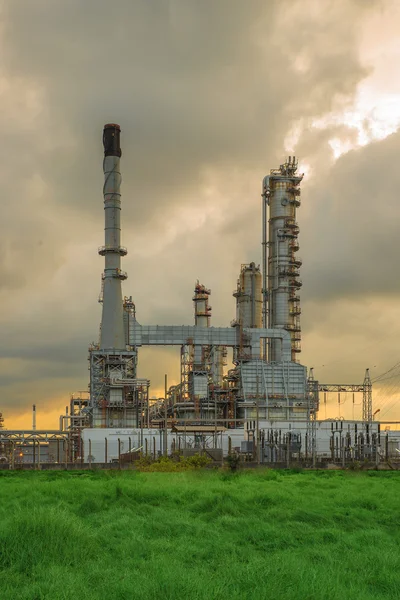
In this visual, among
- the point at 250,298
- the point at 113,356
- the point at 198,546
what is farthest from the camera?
the point at 250,298

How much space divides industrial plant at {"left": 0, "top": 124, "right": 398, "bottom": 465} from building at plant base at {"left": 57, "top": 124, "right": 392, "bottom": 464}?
109 millimetres

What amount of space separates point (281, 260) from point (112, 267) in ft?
70.9

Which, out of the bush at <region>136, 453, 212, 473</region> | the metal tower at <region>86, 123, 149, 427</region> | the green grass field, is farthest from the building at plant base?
the green grass field

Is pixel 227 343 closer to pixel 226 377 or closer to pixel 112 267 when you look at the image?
pixel 226 377

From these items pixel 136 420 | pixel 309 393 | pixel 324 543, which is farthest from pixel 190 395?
pixel 324 543

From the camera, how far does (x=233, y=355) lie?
88.6 m

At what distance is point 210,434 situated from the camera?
7669 cm

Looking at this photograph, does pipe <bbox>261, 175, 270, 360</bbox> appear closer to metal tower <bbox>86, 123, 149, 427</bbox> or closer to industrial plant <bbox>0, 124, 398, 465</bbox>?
industrial plant <bbox>0, 124, 398, 465</bbox>

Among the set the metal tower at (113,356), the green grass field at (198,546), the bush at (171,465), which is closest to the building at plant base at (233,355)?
the metal tower at (113,356)

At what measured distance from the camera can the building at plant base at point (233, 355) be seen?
262ft

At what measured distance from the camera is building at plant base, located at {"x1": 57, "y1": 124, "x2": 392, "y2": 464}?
7975 cm

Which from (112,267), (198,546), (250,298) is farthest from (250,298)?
(198,546)

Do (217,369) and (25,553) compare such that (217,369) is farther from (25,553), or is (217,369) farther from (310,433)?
(25,553)

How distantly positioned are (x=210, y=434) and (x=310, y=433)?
10051mm
